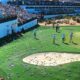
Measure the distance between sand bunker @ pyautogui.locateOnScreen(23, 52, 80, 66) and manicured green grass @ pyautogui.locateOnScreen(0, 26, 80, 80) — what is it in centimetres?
99

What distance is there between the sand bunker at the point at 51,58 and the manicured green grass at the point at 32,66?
3.25 ft

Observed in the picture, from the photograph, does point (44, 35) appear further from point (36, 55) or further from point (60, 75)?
point (60, 75)

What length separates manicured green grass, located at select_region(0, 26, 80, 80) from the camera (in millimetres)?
30017

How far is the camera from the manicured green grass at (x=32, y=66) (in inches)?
1182

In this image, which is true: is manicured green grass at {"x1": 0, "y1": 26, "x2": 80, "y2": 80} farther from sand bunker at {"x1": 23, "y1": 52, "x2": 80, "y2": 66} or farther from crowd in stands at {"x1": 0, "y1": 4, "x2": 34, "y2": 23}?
crowd in stands at {"x1": 0, "y1": 4, "x2": 34, "y2": 23}

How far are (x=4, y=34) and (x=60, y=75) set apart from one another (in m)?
19.1

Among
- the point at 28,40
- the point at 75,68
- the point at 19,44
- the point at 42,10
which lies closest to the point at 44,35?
the point at 28,40

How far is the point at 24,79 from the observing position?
29.2 metres

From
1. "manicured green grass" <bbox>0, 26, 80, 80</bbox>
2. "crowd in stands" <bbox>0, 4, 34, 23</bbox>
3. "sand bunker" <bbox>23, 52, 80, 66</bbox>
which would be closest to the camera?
"manicured green grass" <bbox>0, 26, 80, 80</bbox>

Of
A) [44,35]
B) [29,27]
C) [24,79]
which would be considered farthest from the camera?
[29,27]

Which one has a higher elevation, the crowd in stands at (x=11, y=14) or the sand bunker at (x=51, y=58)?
the crowd in stands at (x=11, y=14)

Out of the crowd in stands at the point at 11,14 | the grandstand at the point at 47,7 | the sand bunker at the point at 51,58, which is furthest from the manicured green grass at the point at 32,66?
the grandstand at the point at 47,7

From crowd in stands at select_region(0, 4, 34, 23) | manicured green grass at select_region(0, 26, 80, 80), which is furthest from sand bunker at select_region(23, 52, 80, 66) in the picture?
crowd in stands at select_region(0, 4, 34, 23)

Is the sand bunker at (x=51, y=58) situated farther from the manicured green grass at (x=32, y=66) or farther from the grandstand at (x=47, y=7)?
the grandstand at (x=47, y=7)
